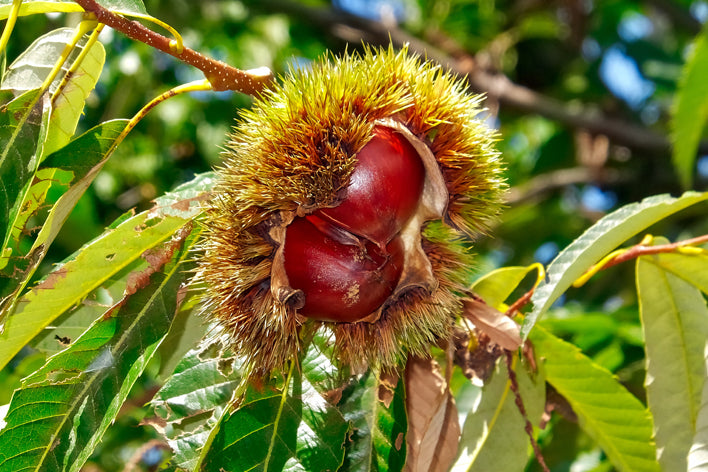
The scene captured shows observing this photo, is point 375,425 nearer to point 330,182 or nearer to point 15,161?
point 330,182

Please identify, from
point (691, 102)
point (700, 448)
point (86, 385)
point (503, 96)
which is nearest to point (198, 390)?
point (86, 385)

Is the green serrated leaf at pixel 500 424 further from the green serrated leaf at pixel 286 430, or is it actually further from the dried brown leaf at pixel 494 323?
the green serrated leaf at pixel 286 430

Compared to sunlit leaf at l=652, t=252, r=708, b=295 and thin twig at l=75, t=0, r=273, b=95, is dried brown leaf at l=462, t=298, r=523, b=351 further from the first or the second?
thin twig at l=75, t=0, r=273, b=95

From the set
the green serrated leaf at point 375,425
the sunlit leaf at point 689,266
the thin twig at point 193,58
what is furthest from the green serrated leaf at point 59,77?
the sunlit leaf at point 689,266

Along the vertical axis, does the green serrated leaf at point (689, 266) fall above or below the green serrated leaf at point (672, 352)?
above

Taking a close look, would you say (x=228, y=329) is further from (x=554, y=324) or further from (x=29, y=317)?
(x=554, y=324)

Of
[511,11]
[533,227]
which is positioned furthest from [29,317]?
[511,11]
